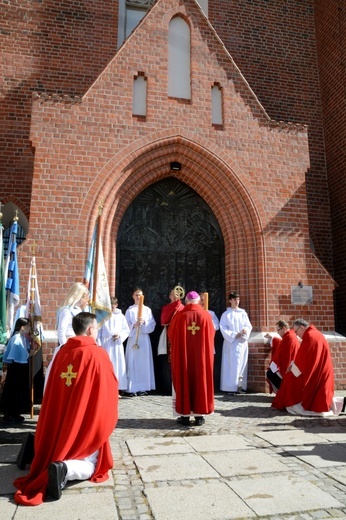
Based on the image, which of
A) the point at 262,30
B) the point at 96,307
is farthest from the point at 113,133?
the point at 262,30

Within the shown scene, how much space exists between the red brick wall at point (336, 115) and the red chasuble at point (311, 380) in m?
4.94

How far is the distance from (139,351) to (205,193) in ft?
13.1

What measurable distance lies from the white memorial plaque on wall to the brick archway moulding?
2.30 ft

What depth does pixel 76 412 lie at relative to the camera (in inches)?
164

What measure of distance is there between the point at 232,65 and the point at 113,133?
3.46 metres

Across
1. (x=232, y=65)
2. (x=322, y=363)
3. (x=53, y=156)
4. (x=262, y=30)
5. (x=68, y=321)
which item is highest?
(x=262, y=30)

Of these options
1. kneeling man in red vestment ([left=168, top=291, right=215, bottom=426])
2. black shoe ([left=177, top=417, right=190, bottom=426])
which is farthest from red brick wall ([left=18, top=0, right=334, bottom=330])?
black shoe ([left=177, top=417, right=190, bottom=426])

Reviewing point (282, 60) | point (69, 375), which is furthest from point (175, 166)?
point (69, 375)

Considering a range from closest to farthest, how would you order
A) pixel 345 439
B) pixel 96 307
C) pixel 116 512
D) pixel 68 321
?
pixel 116 512
pixel 345 439
pixel 68 321
pixel 96 307

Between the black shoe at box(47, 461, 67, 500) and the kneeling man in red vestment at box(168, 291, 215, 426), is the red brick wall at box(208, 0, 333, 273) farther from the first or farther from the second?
the black shoe at box(47, 461, 67, 500)

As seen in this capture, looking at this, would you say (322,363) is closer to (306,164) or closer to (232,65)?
(306,164)

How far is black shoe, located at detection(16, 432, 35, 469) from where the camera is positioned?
4.50 metres

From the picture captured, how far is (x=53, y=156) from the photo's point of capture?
369 inches

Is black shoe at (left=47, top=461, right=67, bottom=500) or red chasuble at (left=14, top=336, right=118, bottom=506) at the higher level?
red chasuble at (left=14, top=336, right=118, bottom=506)
